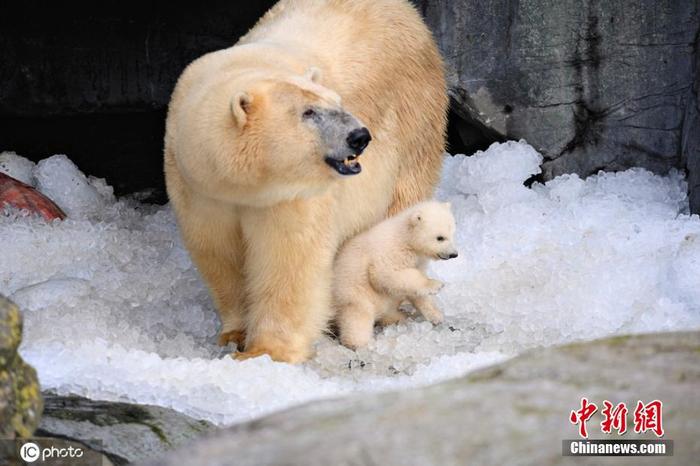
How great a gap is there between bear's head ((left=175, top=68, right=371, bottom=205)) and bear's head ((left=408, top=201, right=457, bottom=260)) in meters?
0.75

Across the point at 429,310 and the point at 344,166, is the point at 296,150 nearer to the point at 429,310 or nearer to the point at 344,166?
the point at 344,166

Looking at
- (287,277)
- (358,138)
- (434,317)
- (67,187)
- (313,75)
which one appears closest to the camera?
(358,138)

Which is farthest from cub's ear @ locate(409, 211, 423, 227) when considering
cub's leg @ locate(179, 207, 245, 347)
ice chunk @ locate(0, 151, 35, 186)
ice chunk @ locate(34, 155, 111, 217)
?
ice chunk @ locate(0, 151, 35, 186)

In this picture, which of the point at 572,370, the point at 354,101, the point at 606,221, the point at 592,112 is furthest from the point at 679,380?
the point at 592,112

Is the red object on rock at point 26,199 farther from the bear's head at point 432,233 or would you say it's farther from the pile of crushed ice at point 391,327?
the bear's head at point 432,233

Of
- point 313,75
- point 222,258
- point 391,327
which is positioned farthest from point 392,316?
point 313,75

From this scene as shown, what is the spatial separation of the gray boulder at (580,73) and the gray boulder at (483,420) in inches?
151

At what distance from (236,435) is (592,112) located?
4.54m

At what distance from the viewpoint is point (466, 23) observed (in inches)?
241

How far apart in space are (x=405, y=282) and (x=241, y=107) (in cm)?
122

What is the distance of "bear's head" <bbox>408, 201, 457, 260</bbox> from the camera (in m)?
4.65

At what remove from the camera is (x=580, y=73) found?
20.1 feet

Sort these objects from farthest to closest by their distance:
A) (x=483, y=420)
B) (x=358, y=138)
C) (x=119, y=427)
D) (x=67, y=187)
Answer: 1. (x=67, y=187)
2. (x=358, y=138)
3. (x=119, y=427)
4. (x=483, y=420)

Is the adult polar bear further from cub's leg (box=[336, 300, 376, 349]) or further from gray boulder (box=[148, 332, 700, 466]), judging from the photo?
gray boulder (box=[148, 332, 700, 466])
